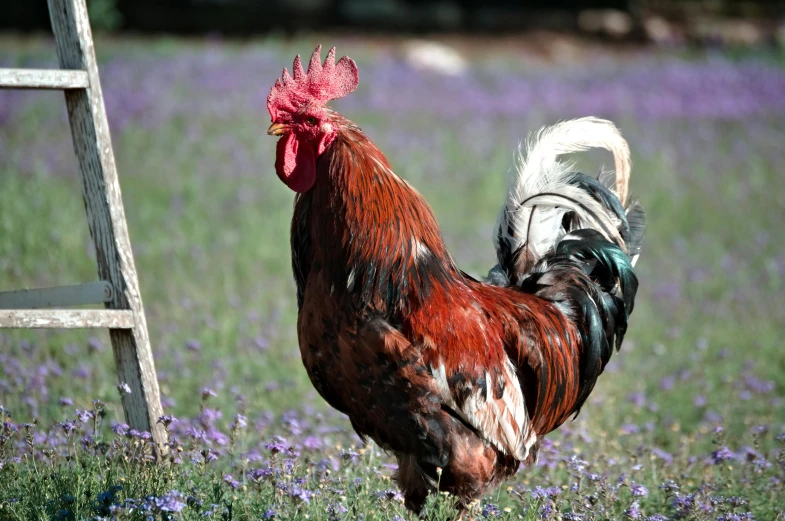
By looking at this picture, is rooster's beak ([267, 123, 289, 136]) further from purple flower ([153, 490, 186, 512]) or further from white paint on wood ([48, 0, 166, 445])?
purple flower ([153, 490, 186, 512])

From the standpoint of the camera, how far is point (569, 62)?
56.3 ft

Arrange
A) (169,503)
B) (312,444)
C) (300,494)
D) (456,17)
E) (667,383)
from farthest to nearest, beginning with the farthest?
(456,17) < (667,383) < (312,444) < (300,494) < (169,503)

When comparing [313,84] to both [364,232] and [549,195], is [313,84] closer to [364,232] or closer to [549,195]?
[364,232]

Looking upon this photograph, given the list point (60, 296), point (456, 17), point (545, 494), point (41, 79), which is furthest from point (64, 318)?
point (456, 17)

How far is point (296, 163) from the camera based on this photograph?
3643mm

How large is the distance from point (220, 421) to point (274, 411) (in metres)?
0.41

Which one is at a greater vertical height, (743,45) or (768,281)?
(743,45)

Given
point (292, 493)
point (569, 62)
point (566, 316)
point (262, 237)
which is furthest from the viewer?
point (569, 62)

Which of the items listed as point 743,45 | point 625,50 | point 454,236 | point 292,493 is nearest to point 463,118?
point 454,236

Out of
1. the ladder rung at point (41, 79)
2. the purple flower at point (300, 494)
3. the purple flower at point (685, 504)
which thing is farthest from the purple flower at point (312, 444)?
the ladder rung at point (41, 79)

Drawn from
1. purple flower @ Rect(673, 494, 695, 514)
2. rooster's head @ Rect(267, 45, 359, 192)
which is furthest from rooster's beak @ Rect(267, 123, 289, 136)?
purple flower @ Rect(673, 494, 695, 514)

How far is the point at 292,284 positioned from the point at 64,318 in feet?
15.5

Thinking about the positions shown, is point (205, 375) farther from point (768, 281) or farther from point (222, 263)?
point (768, 281)

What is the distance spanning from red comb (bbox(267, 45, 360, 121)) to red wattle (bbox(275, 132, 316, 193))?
134 millimetres
